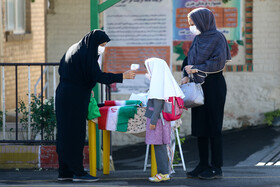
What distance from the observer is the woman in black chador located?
767cm

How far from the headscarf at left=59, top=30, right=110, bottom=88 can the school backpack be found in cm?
78

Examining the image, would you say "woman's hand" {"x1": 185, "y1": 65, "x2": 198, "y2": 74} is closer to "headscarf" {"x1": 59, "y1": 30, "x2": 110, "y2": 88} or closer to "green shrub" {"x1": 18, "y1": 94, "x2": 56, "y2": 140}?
"headscarf" {"x1": 59, "y1": 30, "x2": 110, "y2": 88}

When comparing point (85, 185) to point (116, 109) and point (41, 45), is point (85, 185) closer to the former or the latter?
point (116, 109)

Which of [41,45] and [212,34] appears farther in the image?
[41,45]

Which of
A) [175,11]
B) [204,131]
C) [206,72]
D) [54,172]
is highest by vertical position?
[175,11]

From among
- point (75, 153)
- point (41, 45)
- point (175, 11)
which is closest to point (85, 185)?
point (75, 153)

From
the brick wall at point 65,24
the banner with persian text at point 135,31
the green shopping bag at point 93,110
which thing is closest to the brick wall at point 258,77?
the banner with persian text at point 135,31

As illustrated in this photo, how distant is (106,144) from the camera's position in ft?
27.7

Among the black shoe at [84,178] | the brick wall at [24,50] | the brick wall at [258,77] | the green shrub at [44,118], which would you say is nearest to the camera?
the black shoe at [84,178]

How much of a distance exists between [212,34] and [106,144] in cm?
176

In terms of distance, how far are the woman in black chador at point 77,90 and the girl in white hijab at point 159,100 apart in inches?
9.8

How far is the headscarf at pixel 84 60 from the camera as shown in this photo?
7.64m

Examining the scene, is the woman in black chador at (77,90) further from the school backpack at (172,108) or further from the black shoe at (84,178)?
the school backpack at (172,108)

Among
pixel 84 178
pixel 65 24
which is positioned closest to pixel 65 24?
pixel 65 24
